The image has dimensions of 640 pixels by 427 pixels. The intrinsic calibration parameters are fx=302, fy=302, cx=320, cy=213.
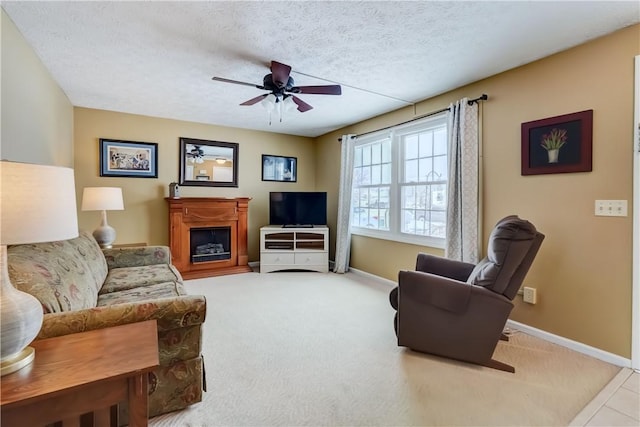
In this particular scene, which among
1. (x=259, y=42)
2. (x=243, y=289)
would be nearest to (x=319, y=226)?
(x=243, y=289)

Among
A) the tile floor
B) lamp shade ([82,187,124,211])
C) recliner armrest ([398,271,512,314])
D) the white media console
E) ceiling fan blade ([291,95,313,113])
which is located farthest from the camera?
the white media console

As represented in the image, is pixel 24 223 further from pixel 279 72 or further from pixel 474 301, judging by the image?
pixel 474 301

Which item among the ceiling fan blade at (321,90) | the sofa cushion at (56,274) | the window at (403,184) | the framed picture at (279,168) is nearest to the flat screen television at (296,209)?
the framed picture at (279,168)

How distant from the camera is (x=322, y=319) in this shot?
9.81 ft

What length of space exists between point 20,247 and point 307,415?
1.83 meters

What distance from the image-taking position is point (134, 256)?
3.20 metres

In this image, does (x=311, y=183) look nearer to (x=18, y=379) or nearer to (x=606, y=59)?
(x=606, y=59)

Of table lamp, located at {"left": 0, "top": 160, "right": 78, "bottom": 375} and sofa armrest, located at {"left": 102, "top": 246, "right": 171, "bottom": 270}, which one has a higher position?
table lamp, located at {"left": 0, "top": 160, "right": 78, "bottom": 375}

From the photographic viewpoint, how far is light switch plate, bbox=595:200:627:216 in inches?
85.1

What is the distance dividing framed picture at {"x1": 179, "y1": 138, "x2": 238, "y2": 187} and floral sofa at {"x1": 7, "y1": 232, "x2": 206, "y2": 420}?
2649mm

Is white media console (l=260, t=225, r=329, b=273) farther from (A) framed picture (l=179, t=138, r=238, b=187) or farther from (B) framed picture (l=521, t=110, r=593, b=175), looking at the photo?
(B) framed picture (l=521, t=110, r=593, b=175)

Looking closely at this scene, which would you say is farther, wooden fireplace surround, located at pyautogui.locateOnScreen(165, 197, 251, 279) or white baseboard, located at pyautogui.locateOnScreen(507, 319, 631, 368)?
wooden fireplace surround, located at pyautogui.locateOnScreen(165, 197, 251, 279)

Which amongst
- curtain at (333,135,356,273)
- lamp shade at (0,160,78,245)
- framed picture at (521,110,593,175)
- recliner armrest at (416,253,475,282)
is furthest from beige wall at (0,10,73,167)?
framed picture at (521,110,593,175)

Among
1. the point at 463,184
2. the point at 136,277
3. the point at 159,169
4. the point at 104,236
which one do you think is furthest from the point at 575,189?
the point at 159,169
